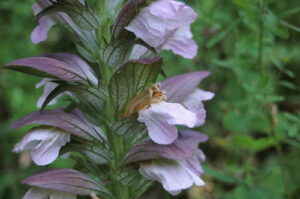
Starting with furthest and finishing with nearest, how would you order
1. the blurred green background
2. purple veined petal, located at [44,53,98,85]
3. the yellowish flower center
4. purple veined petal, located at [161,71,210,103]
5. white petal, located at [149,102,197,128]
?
the blurred green background
purple veined petal, located at [161,71,210,103]
purple veined petal, located at [44,53,98,85]
the yellowish flower center
white petal, located at [149,102,197,128]

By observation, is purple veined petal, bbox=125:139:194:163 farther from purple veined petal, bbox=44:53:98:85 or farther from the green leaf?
purple veined petal, bbox=44:53:98:85

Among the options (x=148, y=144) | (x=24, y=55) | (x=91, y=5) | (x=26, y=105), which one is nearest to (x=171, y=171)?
(x=148, y=144)

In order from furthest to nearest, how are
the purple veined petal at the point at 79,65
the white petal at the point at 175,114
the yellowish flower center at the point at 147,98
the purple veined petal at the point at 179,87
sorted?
the purple veined petal at the point at 179,87 < the purple veined petal at the point at 79,65 < the yellowish flower center at the point at 147,98 < the white petal at the point at 175,114

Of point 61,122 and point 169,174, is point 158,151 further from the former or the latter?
point 61,122

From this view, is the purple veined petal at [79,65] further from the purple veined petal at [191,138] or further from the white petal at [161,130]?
the purple veined petal at [191,138]

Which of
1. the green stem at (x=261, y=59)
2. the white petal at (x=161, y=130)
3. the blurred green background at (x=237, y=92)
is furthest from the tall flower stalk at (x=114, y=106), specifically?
the green stem at (x=261, y=59)

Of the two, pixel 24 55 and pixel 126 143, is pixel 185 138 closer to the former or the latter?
pixel 126 143

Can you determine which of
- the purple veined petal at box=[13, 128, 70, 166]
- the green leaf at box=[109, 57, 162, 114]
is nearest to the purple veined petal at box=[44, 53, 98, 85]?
the green leaf at box=[109, 57, 162, 114]
